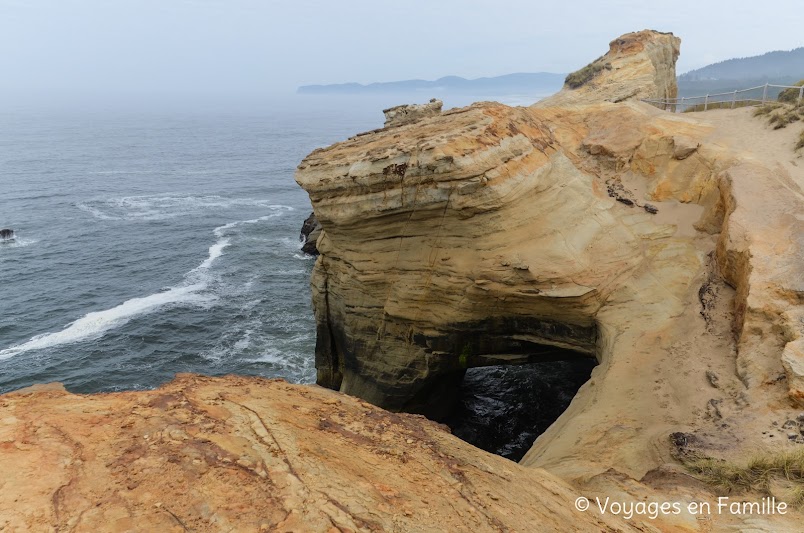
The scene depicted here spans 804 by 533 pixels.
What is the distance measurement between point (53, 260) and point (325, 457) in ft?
120

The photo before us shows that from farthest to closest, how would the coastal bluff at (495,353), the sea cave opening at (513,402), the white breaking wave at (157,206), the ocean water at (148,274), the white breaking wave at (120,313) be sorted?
the white breaking wave at (157,206) < the white breaking wave at (120,313) < the ocean water at (148,274) < the sea cave opening at (513,402) < the coastal bluff at (495,353)

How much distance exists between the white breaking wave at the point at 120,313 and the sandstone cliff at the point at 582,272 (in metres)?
14.7

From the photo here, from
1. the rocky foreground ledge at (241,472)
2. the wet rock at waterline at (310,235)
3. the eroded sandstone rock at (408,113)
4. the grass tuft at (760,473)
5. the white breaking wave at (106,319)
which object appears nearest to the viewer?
the rocky foreground ledge at (241,472)

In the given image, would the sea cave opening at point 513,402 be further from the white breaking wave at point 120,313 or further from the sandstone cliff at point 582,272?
the white breaking wave at point 120,313

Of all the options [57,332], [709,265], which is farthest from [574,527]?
[57,332]

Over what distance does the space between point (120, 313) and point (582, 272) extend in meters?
24.3

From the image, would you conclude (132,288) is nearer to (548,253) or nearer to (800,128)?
(548,253)

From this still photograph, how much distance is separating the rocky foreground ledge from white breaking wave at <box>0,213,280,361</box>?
72.6 feet

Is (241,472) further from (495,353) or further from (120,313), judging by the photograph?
(120,313)

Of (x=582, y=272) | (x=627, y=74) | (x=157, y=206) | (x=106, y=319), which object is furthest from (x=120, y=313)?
(x=627, y=74)

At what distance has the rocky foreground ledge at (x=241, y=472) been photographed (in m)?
4.93

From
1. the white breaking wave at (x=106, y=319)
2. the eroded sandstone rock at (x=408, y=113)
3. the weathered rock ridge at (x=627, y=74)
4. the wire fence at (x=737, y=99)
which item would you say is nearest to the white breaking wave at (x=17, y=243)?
the white breaking wave at (x=106, y=319)

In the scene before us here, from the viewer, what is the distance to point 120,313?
28953mm

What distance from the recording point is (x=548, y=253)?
1361cm
